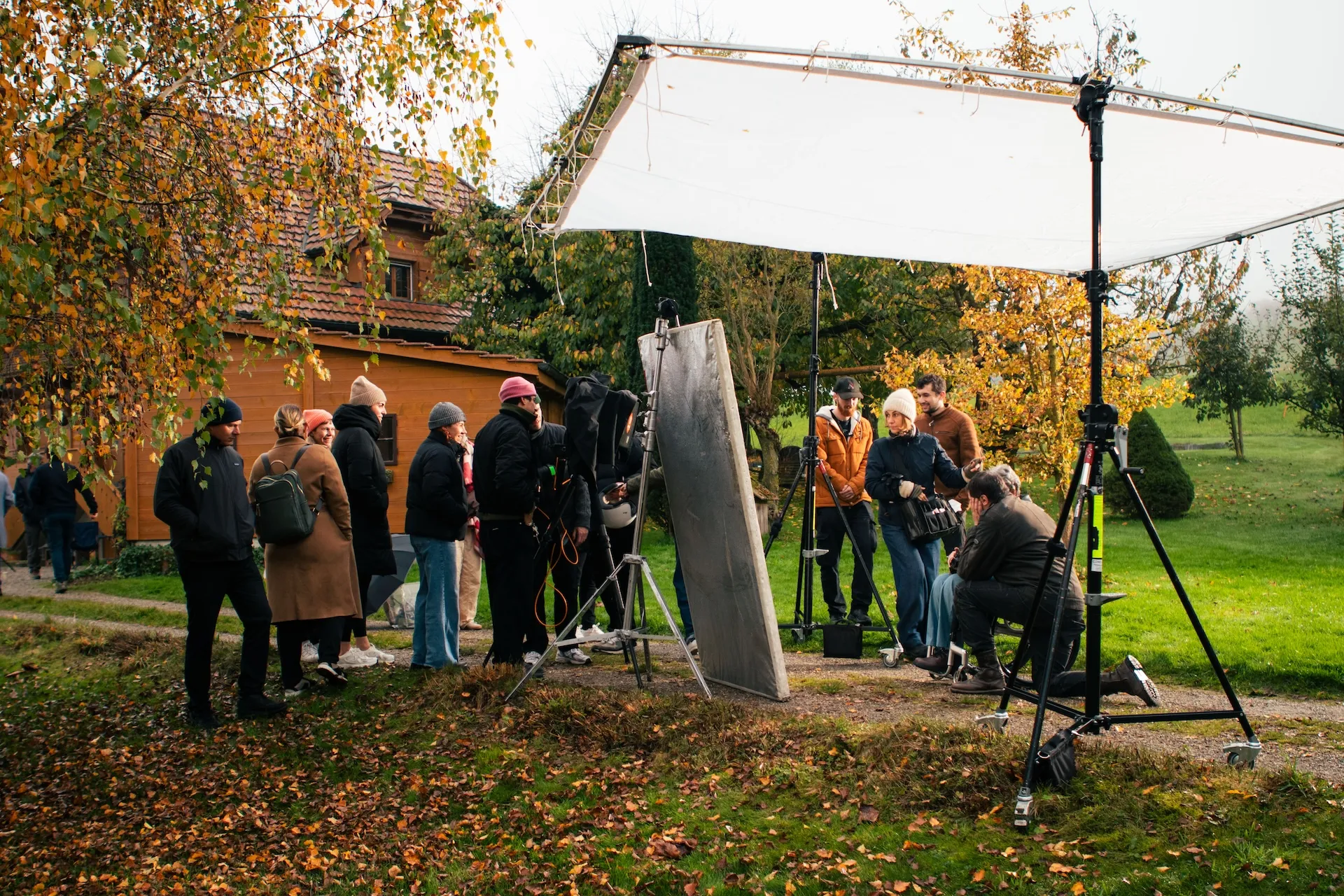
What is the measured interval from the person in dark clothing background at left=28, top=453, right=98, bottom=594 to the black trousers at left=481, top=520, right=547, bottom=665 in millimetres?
9287

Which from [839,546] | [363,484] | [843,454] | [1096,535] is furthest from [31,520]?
[1096,535]

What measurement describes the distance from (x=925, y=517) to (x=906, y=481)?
0.29m

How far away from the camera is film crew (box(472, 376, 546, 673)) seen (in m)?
7.40

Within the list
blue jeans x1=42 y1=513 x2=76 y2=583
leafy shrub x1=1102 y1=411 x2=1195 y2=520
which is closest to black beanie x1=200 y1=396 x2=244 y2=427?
blue jeans x1=42 y1=513 x2=76 y2=583

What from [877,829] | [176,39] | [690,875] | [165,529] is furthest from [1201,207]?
[165,529]

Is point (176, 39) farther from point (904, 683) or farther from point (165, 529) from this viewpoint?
point (165, 529)

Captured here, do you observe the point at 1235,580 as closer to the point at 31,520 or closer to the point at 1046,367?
the point at 1046,367

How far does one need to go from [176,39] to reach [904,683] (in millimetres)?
5871

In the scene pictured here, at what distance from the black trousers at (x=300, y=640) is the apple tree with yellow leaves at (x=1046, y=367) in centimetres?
797

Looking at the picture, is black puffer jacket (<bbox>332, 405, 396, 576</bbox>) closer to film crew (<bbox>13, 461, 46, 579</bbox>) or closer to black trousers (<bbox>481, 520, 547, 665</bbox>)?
black trousers (<bbox>481, 520, 547, 665</bbox>)

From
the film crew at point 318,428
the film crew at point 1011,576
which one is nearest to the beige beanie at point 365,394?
the film crew at point 318,428

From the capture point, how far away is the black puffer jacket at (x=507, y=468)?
290 inches

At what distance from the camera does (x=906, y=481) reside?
25.6ft

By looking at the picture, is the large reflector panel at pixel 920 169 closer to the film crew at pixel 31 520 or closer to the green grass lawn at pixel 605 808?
the green grass lawn at pixel 605 808
